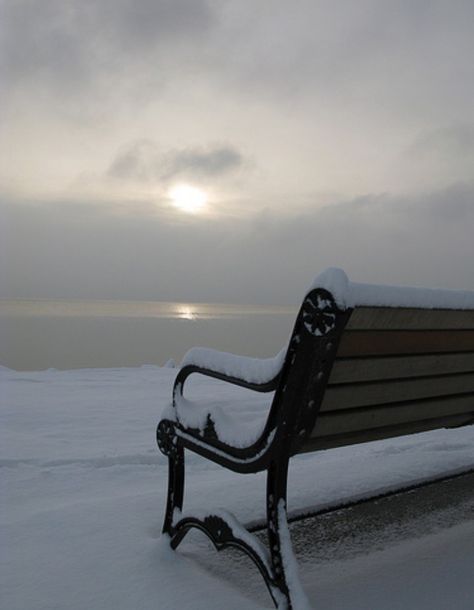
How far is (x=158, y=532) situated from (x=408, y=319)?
1606 millimetres

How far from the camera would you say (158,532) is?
2506 millimetres

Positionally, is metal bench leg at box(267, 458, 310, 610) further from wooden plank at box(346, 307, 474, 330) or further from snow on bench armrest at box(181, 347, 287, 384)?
wooden plank at box(346, 307, 474, 330)

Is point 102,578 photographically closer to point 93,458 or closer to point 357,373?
point 357,373

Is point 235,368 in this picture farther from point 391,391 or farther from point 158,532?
point 158,532

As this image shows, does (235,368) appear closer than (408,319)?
No

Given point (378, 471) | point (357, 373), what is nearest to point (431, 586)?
point (357, 373)

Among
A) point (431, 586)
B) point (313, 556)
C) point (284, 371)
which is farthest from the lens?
point (313, 556)

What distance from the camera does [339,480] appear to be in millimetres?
3215

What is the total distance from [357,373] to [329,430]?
23cm

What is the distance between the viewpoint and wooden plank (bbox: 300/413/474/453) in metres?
1.84

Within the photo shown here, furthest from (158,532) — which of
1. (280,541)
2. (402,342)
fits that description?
(402,342)

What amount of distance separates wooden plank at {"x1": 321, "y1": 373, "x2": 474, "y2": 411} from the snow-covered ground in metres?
0.67

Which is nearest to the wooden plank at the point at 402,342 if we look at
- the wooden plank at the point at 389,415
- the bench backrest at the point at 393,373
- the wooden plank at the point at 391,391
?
the bench backrest at the point at 393,373

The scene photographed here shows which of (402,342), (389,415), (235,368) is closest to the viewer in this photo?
(402,342)
